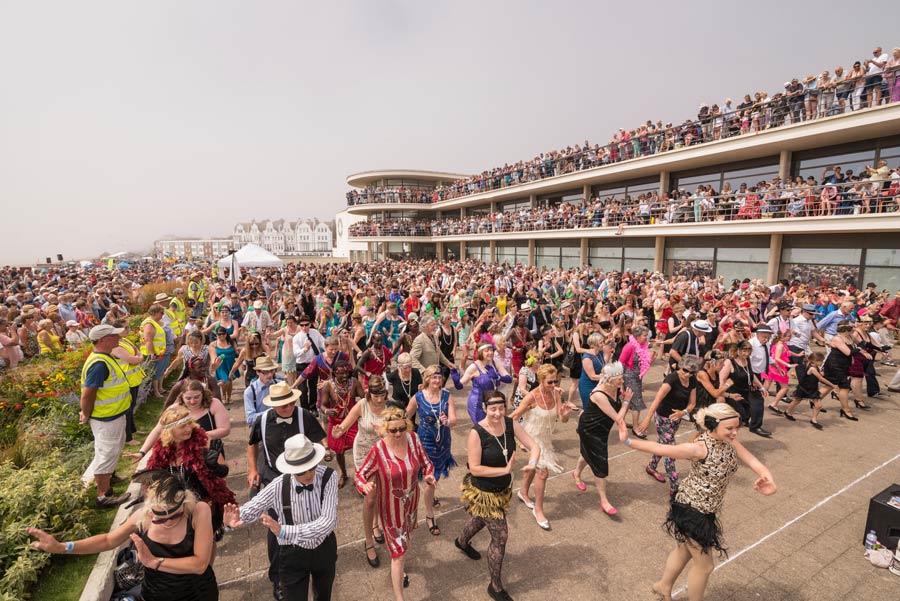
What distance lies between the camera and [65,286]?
15344mm

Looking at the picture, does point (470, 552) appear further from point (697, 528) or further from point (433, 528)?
point (697, 528)

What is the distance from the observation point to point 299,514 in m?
2.75

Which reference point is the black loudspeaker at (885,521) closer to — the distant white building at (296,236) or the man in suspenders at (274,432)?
the man in suspenders at (274,432)

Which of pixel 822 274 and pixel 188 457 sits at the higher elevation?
pixel 188 457

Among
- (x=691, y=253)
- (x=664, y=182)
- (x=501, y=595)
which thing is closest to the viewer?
(x=501, y=595)

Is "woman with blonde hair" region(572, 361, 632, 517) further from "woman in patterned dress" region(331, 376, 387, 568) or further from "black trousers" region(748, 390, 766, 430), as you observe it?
"black trousers" region(748, 390, 766, 430)

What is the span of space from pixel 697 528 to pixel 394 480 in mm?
2387

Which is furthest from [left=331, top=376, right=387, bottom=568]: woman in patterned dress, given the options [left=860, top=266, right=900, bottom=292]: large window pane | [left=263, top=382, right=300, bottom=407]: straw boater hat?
[left=860, top=266, right=900, bottom=292]: large window pane

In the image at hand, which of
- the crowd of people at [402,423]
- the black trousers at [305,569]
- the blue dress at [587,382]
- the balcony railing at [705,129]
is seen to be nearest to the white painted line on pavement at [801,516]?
the crowd of people at [402,423]

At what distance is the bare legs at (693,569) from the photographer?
10.3 feet

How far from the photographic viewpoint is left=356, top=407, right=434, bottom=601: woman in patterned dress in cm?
325

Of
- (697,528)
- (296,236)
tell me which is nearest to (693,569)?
(697,528)

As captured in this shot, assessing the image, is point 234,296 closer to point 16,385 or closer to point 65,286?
point 16,385

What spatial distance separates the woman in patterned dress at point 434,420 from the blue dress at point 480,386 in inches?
19.3
